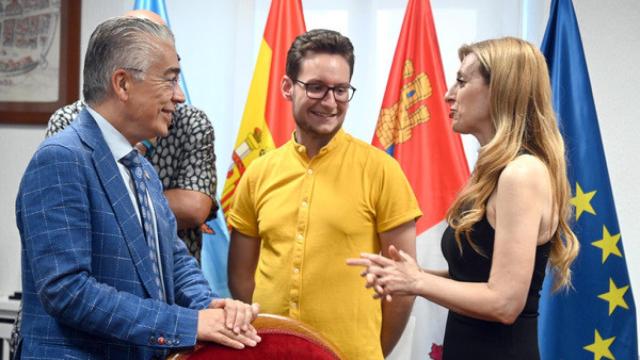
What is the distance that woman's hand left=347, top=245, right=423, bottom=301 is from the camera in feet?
5.40

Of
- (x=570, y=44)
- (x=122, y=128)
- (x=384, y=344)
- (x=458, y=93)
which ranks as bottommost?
(x=384, y=344)

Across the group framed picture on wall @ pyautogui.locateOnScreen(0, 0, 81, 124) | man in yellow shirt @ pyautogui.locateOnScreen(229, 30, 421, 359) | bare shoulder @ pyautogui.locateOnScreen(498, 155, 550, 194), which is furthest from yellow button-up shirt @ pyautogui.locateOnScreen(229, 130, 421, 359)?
framed picture on wall @ pyautogui.locateOnScreen(0, 0, 81, 124)

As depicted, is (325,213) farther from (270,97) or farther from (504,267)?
(270,97)

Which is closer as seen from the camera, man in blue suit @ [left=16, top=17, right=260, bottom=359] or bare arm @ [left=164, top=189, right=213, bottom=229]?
man in blue suit @ [left=16, top=17, right=260, bottom=359]

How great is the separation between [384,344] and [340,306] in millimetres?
217

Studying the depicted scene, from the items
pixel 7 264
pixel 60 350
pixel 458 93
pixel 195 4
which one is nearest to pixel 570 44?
pixel 458 93

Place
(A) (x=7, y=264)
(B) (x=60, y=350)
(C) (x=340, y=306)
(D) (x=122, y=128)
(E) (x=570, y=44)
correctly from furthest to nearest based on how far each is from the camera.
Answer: (A) (x=7, y=264) < (E) (x=570, y=44) < (C) (x=340, y=306) < (D) (x=122, y=128) < (B) (x=60, y=350)

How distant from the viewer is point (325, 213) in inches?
79.0

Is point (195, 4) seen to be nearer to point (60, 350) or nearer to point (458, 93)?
point (458, 93)

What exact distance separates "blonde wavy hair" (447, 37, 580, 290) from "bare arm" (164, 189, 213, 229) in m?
0.78

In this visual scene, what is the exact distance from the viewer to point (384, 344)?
211 centimetres

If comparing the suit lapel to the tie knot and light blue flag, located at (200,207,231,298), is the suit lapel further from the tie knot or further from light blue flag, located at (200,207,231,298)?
light blue flag, located at (200,207,231,298)

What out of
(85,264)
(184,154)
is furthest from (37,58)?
(85,264)

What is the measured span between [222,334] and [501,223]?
0.66 metres
